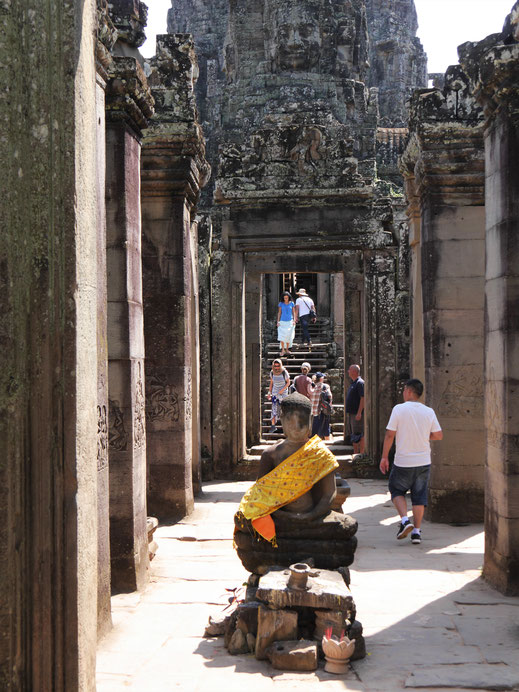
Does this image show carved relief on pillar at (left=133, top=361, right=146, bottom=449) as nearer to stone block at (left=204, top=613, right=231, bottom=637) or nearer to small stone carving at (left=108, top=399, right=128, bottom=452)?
small stone carving at (left=108, top=399, right=128, bottom=452)

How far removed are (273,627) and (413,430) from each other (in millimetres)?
3474

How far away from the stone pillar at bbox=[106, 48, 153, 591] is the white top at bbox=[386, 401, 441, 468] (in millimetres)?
2783

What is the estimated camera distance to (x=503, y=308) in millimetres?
5938

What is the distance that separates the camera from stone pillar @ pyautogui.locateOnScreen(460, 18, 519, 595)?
584 centimetres

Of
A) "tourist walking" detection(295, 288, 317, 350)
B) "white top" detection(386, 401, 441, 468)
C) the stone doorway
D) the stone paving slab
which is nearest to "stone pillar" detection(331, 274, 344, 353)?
the stone doorway

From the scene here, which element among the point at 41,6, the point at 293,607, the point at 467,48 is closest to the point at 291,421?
the point at 293,607

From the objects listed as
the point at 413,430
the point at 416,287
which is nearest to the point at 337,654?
the point at 413,430

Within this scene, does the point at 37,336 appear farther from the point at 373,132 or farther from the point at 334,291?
the point at 373,132

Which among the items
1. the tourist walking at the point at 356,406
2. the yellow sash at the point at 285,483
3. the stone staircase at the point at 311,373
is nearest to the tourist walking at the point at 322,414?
the stone staircase at the point at 311,373

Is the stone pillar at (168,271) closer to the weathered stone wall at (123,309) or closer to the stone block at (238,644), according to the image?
the weathered stone wall at (123,309)

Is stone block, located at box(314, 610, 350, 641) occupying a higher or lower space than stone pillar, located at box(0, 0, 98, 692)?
lower

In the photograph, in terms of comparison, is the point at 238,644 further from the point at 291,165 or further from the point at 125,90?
the point at 291,165

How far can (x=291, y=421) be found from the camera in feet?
17.7

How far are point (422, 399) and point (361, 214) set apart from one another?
3.46 m
